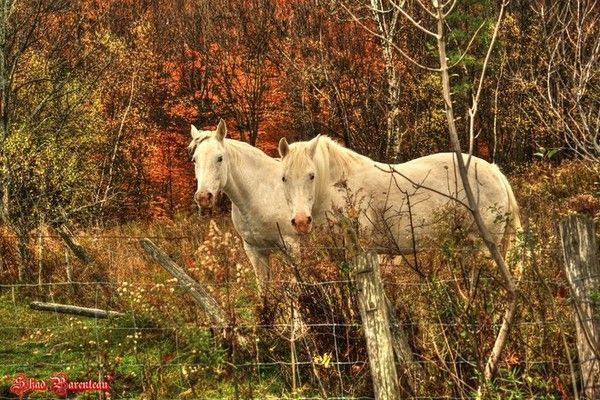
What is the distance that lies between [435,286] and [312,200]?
2.79 meters

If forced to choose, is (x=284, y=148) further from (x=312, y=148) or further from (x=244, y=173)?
(x=244, y=173)

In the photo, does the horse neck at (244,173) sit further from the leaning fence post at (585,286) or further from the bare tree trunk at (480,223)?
the leaning fence post at (585,286)

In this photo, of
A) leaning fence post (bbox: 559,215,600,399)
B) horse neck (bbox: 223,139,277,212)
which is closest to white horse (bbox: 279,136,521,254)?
horse neck (bbox: 223,139,277,212)

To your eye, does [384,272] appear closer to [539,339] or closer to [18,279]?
[539,339]

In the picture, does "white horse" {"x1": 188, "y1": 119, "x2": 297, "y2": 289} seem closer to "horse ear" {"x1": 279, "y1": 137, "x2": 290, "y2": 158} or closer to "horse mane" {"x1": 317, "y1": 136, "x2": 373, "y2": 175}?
"horse ear" {"x1": 279, "y1": 137, "x2": 290, "y2": 158}

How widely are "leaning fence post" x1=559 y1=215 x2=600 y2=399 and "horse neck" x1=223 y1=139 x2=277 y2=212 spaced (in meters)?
4.28

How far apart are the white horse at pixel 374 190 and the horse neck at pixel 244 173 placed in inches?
19.9

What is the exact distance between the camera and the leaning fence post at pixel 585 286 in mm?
3850

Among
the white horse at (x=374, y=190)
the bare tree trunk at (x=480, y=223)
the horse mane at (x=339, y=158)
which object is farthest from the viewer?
the horse mane at (x=339, y=158)

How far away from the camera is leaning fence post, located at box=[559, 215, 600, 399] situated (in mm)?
3850

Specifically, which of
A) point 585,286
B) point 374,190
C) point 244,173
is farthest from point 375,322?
point 244,173

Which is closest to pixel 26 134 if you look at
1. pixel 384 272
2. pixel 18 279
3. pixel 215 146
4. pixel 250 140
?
pixel 18 279

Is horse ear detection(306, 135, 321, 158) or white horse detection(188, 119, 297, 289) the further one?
white horse detection(188, 119, 297, 289)

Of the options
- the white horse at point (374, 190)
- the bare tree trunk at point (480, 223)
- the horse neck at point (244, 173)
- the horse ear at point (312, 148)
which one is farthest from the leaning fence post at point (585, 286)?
the horse neck at point (244, 173)
